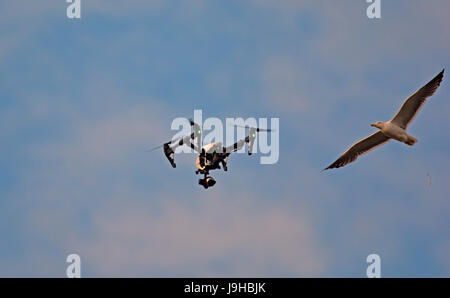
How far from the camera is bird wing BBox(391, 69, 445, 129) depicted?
68.2 meters

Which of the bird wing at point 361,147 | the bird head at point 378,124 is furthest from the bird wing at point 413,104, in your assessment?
the bird wing at point 361,147

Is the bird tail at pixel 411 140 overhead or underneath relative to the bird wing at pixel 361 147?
underneath

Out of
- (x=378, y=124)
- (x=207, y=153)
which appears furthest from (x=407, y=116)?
(x=207, y=153)

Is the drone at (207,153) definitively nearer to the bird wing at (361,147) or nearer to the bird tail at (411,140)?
the bird wing at (361,147)

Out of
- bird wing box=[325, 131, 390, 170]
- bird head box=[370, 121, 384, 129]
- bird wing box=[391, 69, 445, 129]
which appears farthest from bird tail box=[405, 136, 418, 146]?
bird wing box=[325, 131, 390, 170]

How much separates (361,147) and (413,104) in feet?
21.3

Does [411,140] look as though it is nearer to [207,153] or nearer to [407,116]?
[407,116]

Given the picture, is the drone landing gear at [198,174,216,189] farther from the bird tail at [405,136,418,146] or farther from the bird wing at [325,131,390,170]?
the bird tail at [405,136,418,146]

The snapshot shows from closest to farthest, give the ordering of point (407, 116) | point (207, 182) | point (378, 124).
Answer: point (407, 116)
point (378, 124)
point (207, 182)

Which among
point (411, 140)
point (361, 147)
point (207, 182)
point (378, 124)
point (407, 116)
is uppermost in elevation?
point (407, 116)

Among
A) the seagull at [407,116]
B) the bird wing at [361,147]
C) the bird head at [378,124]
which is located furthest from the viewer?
the bird wing at [361,147]

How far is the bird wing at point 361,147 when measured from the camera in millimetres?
71875

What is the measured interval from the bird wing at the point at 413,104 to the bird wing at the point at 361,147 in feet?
9.57

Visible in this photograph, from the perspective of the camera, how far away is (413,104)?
225ft
